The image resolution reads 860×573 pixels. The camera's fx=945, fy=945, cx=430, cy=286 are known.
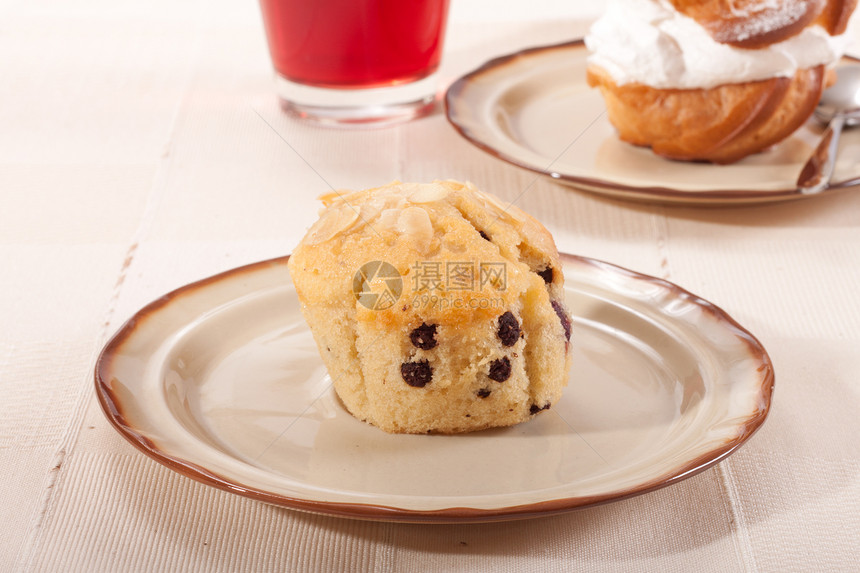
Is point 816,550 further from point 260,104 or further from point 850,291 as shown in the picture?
point 260,104

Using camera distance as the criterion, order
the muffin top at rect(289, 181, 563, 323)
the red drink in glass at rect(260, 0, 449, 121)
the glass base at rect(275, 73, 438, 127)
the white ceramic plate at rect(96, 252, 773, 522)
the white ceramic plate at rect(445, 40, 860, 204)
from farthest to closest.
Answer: the glass base at rect(275, 73, 438, 127), the red drink in glass at rect(260, 0, 449, 121), the white ceramic plate at rect(445, 40, 860, 204), the muffin top at rect(289, 181, 563, 323), the white ceramic plate at rect(96, 252, 773, 522)

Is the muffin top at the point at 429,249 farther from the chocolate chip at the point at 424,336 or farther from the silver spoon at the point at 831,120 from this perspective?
the silver spoon at the point at 831,120

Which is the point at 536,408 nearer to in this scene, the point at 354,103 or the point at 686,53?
the point at 686,53

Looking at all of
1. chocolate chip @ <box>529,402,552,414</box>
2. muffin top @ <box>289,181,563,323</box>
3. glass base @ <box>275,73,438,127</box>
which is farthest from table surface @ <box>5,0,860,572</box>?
muffin top @ <box>289,181,563,323</box>

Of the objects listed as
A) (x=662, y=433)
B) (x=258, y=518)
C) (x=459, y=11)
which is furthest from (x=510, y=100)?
(x=258, y=518)

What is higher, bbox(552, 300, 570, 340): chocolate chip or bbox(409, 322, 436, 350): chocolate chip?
bbox(409, 322, 436, 350): chocolate chip

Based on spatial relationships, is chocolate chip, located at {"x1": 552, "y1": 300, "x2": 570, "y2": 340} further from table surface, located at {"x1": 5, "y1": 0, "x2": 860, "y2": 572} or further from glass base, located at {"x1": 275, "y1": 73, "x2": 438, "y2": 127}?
glass base, located at {"x1": 275, "y1": 73, "x2": 438, "y2": 127}

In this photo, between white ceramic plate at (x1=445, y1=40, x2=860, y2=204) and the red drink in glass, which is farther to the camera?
the red drink in glass

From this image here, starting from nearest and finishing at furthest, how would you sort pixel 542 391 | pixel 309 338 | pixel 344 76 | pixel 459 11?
pixel 542 391, pixel 309 338, pixel 344 76, pixel 459 11
